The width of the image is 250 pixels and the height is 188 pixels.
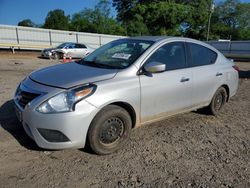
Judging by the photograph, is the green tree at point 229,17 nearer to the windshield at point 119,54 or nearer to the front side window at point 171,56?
the front side window at point 171,56

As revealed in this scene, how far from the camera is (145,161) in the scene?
3.62 m

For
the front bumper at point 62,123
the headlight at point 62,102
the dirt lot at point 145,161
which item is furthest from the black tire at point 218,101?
the headlight at point 62,102

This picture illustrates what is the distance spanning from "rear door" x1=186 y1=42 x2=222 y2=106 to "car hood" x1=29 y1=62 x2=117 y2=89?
5.72 feet

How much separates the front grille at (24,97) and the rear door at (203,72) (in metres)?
2.78

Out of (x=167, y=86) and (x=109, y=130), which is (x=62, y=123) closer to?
(x=109, y=130)

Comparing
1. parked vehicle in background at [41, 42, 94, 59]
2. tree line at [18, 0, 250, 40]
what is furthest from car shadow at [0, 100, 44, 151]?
tree line at [18, 0, 250, 40]

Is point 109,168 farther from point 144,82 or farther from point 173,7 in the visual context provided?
point 173,7

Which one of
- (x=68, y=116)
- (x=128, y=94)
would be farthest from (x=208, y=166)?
(x=68, y=116)

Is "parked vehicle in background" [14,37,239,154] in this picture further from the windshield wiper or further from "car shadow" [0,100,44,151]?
"car shadow" [0,100,44,151]

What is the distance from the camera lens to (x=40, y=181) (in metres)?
3.05

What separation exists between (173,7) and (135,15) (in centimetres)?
679

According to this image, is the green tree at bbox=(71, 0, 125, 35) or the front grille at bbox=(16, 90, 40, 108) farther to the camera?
the green tree at bbox=(71, 0, 125, 35)

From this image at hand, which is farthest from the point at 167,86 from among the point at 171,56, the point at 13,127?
the point at 13,127

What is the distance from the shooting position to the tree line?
4679 cm
